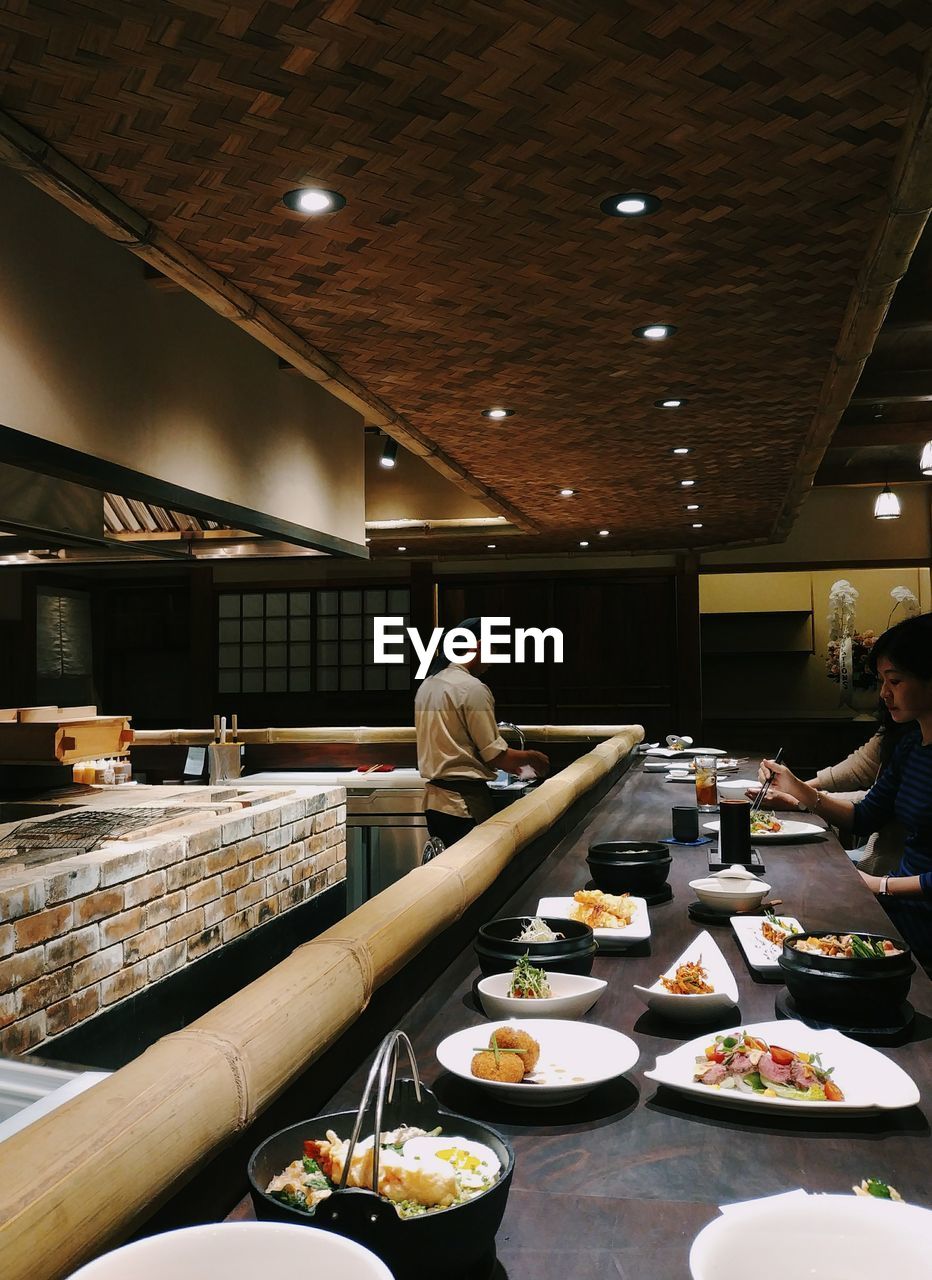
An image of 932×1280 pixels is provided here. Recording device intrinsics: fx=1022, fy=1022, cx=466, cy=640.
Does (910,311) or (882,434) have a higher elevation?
(910,311)

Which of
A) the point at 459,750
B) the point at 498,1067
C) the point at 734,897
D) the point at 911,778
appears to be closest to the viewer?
the point at 498,1067

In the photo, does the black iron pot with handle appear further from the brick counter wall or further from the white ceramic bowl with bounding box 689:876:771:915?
the brick counter wall

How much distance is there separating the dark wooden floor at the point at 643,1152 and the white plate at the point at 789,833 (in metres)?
1.28

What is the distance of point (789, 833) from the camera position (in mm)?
3074

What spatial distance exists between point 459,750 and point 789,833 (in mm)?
2148

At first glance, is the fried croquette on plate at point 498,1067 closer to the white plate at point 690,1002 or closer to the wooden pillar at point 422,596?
the white plate at point 690,1002

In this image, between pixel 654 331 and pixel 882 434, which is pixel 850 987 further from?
pixel 882 434

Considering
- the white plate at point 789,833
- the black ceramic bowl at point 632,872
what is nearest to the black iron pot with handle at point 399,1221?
the black ceramic bowl at point 632,872

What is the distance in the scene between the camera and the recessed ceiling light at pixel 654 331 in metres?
3.39

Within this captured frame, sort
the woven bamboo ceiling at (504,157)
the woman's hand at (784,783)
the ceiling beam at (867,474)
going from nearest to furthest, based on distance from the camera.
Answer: the woven bamboo ceiling at (504,157) < the woman's hand at (784,783) < the ceiling beam at (867,474)

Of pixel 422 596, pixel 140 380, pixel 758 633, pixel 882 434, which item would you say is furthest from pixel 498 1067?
pixel 758 633

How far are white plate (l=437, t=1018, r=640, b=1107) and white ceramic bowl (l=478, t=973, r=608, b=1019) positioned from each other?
36 mm

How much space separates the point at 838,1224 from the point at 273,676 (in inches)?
417

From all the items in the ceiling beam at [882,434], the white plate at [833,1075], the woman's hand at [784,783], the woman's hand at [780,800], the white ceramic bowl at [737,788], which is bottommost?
the white plate at [833,1075]
